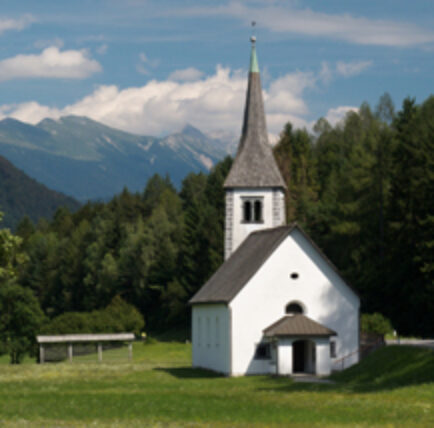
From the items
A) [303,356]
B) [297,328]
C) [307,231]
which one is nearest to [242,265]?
[303,356]

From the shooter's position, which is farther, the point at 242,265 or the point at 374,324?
the point at 374,324

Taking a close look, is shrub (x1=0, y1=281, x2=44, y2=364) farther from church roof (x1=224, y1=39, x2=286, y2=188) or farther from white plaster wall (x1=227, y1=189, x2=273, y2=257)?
church roof (x1=224, y1=39, x2=286, y2=188)

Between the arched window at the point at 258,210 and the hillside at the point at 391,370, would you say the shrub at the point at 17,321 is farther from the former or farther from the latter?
the hillside at the point at 391,370

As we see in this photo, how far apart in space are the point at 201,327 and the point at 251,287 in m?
7.44

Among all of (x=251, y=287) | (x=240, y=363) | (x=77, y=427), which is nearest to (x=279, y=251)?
(x=251, y=287)

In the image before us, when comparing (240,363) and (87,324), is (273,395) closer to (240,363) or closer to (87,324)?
(240,363)

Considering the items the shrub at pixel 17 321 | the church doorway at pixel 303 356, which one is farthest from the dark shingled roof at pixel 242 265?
the shrub at pixel 17 321

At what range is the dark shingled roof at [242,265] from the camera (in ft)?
154

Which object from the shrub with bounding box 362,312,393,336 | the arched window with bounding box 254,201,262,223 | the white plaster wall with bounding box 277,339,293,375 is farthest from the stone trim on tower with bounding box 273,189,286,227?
the white plaster wall with bounding box 277,339,293,375

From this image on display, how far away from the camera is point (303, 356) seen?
158 ft

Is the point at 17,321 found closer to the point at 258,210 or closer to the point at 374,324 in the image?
the point at 258,210

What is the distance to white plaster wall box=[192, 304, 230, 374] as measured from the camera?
155 ft

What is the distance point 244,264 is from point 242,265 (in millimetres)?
278

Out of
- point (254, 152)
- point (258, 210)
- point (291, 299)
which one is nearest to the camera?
point (291, 299)
